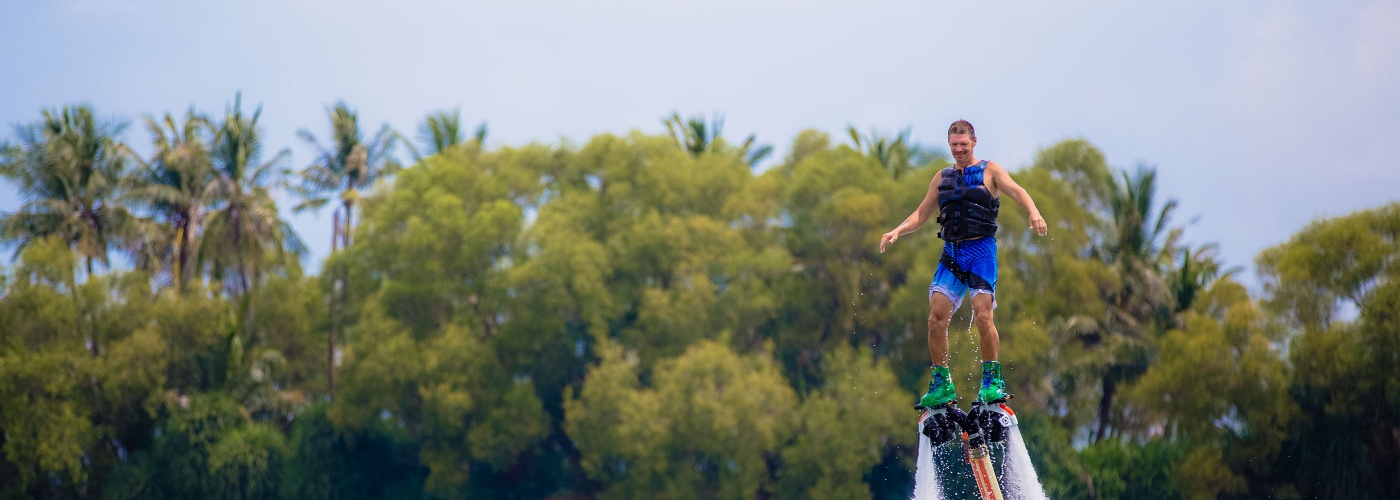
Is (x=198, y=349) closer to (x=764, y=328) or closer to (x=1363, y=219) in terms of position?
(x=764, y=328)

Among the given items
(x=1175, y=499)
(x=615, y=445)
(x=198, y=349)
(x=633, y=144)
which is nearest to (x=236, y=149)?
(x=198, y=349)

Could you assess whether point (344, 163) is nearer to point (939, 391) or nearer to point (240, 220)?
point (240, 220)

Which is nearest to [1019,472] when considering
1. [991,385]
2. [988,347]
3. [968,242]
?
[991,385]

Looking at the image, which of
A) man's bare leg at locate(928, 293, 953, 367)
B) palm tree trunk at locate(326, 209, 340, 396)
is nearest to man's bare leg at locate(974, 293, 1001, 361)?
man's bare leg at locate(928, 293, 953, 367)

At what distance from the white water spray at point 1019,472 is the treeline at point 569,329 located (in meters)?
32.2

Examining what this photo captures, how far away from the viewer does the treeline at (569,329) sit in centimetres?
5666

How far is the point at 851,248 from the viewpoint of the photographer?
6219cm

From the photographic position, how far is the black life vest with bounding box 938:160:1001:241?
57.2ft

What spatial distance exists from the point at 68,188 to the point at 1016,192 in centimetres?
5667

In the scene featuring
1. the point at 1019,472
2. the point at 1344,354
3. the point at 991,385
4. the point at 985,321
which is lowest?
the point at 1019,472

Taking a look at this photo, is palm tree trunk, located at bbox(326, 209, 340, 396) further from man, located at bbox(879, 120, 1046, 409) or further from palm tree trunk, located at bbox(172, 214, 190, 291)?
man, located at bbox(879, 120, 1046, 409)

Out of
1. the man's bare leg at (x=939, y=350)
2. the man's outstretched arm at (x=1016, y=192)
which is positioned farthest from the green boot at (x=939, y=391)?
the man's outstretched arm at (x=1016, y=192)

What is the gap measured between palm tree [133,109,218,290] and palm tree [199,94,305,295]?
1.60 ft

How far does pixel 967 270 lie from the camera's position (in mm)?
17344
